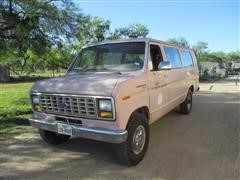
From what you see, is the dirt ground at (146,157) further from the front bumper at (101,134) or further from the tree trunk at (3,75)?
the tree trunk at (3,75)

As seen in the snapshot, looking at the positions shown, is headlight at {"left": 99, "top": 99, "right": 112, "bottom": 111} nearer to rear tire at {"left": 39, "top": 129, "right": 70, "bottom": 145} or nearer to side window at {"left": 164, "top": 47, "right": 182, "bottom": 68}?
rear tire at {"left": 39, "top": 129, "right": 70, "bottom": 145}

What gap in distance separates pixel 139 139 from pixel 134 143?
8.6 inches

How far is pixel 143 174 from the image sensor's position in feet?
13.6

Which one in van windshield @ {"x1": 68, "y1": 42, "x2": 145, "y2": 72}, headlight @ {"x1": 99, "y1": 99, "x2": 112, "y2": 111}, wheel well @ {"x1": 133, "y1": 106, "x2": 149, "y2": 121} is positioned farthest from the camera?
van windshield @ {"x1": 68, "y1": 42, "x2": 145, "y2": 72}

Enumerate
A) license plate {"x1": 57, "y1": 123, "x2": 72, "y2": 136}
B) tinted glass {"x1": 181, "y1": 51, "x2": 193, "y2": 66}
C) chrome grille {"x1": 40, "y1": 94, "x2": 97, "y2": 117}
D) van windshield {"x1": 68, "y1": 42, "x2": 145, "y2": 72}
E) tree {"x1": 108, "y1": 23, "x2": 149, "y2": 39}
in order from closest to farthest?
chrome grille {"x1": 40, "y1": 94, "x2": 97, "y2": 117}, license plate {"x1": 57, "y1": 123, "x2": 72, "y2": 136}, van windshield {"x1": 68, "y1": 42, "x2": 145, "y2": 72}, tinted glass {"x1": 181, "y1": 51, "x2": 193, "y2": 66}, tree {"x1": 108, "y1": 23, "x2": 149, "y2": 39}

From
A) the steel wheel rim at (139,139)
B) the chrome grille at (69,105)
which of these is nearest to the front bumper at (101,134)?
the chrome grille at (69,105)

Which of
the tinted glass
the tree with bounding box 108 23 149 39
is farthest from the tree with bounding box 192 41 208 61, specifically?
the tinted glass

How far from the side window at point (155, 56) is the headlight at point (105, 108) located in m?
1.60

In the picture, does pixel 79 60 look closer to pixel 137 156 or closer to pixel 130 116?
pixel 130 116

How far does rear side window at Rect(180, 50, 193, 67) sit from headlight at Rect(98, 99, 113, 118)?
4.30 metres

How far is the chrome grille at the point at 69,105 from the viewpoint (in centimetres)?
414

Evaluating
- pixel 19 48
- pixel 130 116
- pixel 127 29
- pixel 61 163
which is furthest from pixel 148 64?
pixel 127 29

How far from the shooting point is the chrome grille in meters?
4.14

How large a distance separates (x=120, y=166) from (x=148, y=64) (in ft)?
6.41
